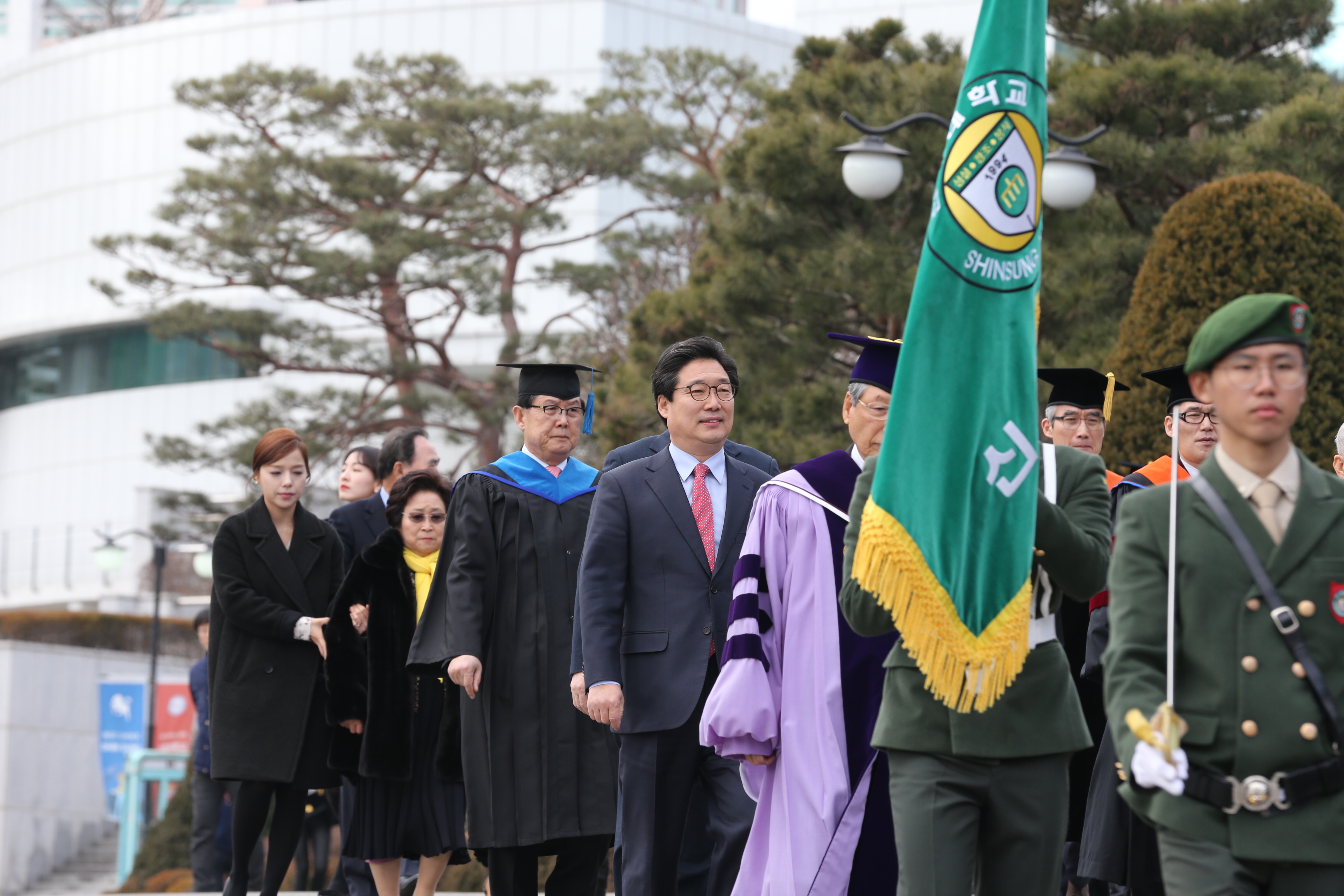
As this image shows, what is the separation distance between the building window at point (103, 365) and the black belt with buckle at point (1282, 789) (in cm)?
4419

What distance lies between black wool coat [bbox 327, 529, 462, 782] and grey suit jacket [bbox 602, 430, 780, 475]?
3.61 feet

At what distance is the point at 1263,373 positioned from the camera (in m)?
3.64

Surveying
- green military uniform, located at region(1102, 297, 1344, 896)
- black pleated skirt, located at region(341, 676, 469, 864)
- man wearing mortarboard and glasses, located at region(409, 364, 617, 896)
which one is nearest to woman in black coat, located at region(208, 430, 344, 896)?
black pleated skirt, located at region(341, 676, 469, 864)

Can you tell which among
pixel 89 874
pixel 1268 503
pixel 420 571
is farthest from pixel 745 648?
pixel 89 874

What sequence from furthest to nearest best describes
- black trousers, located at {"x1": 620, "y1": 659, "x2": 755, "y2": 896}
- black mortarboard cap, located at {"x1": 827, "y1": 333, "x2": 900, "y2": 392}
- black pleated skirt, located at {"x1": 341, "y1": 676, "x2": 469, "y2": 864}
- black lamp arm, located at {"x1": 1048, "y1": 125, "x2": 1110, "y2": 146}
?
1. black lamp arm, located at {"x1": 1048, "y1": 125, "x2": 1110, "y2": 146}
2. black pleated skirt, located at {"x1": 341, "y1": 676, "x2": 469, "y2": 864}
3. black trousers, located at {"x1": 620, "y1": 659, "x2": 755, "y2": 896}
4. black mortarboard cap, located at {"x1": 827, "y1": 333, "x2": 900, "y2": 392}

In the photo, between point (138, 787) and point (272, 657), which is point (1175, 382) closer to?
point (272, 657)

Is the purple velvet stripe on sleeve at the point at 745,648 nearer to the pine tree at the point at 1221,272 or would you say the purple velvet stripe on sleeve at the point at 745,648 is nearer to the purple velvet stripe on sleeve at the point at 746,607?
the purple velvet stripe on sleeve at the point at 746,607

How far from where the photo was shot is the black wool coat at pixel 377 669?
7.96 meters

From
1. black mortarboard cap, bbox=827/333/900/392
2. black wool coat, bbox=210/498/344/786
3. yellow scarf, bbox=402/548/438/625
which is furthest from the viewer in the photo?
yellow scarf, bbox=402/548/438/625

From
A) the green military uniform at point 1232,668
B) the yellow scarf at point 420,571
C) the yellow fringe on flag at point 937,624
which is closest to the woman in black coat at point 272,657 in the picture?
the yellow scarf at point 420,571

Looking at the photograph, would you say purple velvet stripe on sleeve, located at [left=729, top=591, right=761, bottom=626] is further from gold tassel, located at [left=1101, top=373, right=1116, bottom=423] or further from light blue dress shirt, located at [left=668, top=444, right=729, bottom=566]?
gold tassel, located at [left=1101, top=373, right=1116, bottom=423]

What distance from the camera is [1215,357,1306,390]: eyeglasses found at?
364 centimetres

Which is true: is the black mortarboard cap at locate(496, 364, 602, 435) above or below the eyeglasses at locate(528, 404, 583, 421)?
above

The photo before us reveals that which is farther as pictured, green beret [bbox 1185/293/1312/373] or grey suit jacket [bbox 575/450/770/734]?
grey suit jacket [bbox 575/450/770/734]
